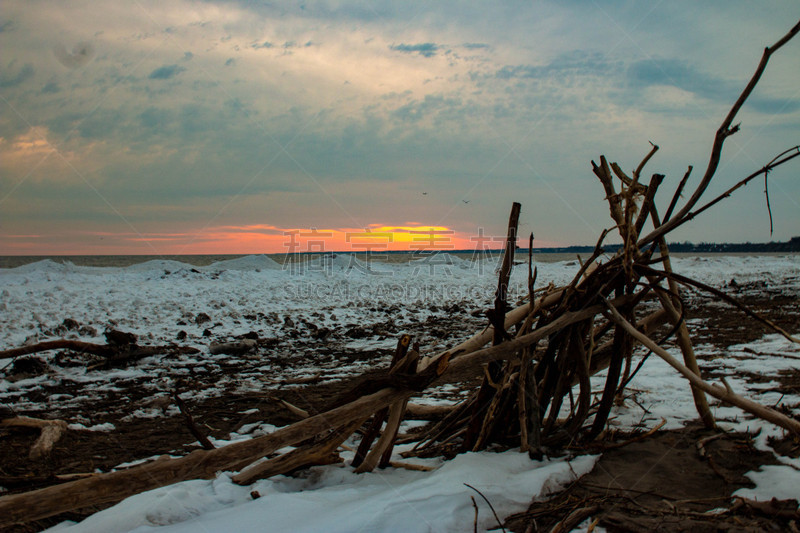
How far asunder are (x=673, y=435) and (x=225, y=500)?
2261 mm

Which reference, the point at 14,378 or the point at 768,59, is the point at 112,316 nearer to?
the point at 14,378

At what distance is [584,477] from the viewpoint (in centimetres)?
209

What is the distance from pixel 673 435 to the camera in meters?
2.50

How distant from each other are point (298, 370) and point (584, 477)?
437 cm

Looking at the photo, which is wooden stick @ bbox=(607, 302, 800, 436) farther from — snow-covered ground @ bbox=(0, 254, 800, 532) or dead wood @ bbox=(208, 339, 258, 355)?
dead wood @ bbox=(208, 339, 258, 355)

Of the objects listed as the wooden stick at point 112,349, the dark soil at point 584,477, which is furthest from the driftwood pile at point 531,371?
the wooden stick at point 112,349

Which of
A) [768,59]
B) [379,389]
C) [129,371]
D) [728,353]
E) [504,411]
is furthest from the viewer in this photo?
[129,371]

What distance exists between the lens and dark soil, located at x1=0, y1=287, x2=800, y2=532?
1740 millimetres

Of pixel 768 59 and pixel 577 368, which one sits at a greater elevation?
pixel 768 59

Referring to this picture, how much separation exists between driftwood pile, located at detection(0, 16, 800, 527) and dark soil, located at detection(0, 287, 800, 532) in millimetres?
280

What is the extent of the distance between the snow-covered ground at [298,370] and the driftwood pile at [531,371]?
7.2 inches

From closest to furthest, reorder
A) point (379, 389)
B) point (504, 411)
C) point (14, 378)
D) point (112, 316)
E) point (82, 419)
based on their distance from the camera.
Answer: point (379, 389), point (504, 411), point (82, 419), point (14, 378), point (112, 316)

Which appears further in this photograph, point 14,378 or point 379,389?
point 14,378

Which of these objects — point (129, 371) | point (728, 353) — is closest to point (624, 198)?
point (728, 353)
